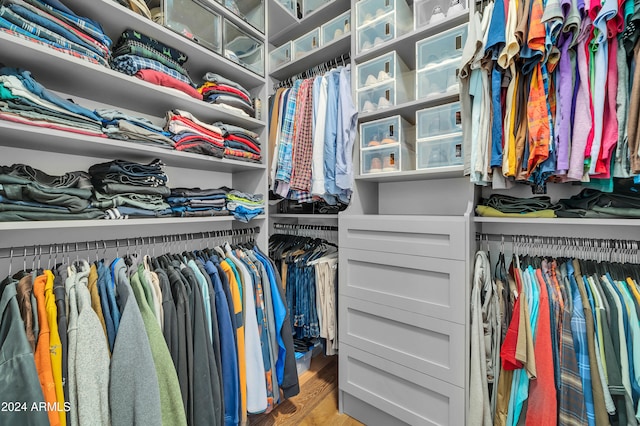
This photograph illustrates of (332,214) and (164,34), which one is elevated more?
(164,34)

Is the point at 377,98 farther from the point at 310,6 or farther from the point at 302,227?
the point at 302,227

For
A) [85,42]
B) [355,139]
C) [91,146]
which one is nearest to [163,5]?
[85,42]

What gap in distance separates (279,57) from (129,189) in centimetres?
145

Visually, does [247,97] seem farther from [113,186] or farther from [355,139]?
[113,186]

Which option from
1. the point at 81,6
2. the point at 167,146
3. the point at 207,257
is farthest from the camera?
the point at 207,257

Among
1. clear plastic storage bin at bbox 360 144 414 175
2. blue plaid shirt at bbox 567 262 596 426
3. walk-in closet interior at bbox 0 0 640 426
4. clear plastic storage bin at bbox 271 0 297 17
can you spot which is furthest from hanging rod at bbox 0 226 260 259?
blue plaid shirt at bbox 567 262 596 426

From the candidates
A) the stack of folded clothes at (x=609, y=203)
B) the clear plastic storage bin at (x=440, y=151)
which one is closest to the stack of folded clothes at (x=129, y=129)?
the clear plastic storage bin at (x=440, y=151)

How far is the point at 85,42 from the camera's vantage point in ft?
3.59

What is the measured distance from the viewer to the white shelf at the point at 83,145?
973 mm

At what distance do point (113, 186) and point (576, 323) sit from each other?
194cm

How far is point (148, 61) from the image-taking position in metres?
1.29

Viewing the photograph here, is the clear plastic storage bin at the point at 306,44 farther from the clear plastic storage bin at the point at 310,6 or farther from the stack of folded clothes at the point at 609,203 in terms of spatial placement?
the stack of folded clothes at the point at 609,203

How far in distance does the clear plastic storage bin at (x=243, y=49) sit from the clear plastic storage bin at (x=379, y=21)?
0.66 meters

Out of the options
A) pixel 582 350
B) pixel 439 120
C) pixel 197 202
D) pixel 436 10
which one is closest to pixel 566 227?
pixel 582 350
